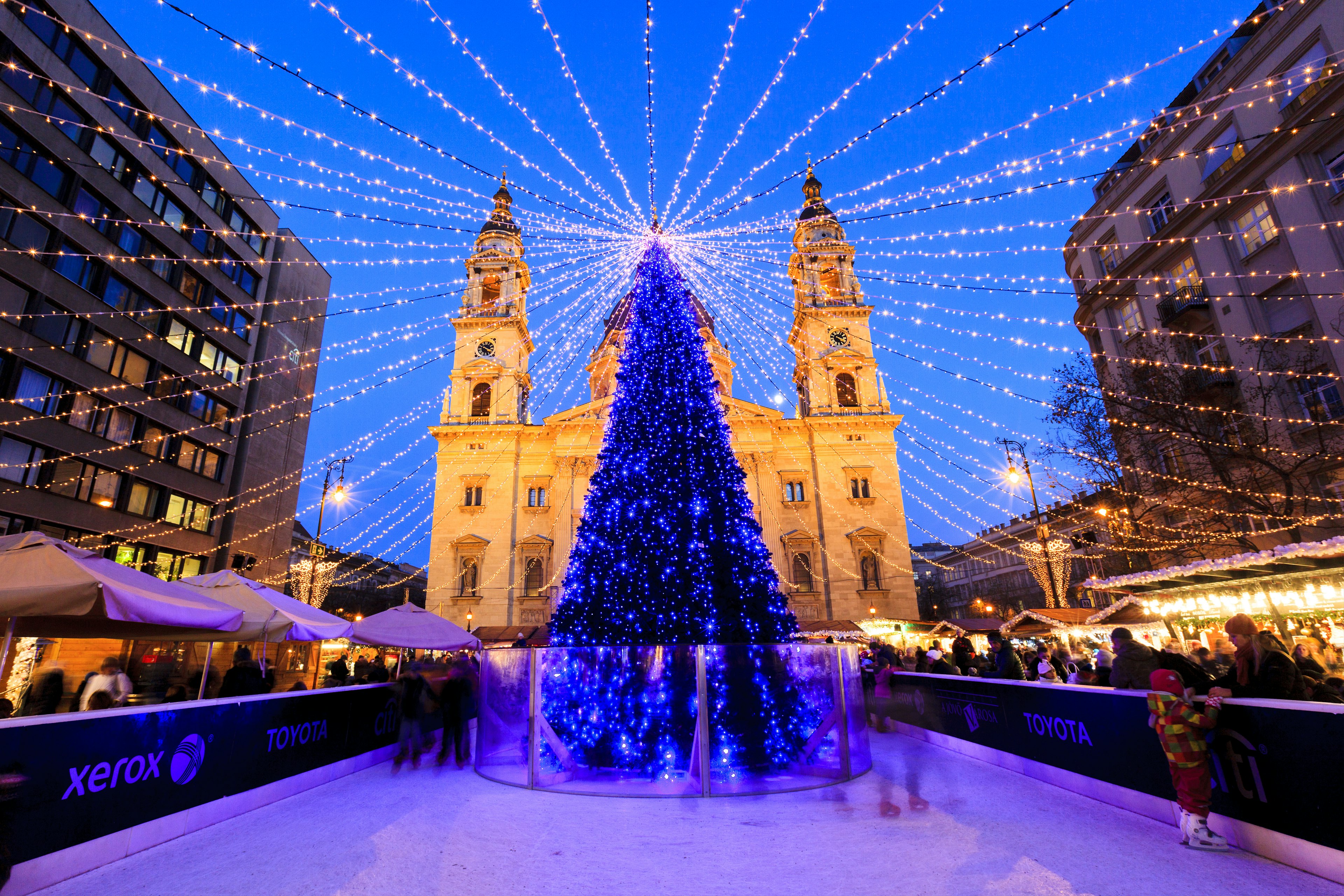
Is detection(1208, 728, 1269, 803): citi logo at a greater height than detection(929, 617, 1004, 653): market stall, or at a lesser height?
lesser

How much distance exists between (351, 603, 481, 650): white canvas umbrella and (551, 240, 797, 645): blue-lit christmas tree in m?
4.04

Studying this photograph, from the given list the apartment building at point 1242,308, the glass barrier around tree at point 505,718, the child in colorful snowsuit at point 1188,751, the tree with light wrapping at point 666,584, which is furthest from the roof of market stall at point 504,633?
the child in colorful snowsuit at point 1188,751

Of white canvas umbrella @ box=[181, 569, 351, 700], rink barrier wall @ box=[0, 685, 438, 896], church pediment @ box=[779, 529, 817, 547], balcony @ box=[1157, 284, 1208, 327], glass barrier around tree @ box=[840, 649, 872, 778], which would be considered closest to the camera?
rink barrier wall @ box=[0, 685, 438, 896]

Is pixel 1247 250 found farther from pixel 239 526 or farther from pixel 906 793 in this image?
pixel 239 526

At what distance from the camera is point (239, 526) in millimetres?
28828

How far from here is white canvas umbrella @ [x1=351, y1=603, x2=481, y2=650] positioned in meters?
11.5

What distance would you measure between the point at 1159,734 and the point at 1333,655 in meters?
10.7

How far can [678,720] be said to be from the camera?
A: 743 cm

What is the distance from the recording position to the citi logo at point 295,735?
23.6 feet

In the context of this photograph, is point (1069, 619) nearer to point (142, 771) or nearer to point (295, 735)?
point (295, 735)

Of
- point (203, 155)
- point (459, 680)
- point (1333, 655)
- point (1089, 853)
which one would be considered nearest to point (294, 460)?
point (203, 155)

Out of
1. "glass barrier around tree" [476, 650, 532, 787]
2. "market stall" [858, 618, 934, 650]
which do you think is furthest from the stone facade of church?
"glass barrier around tree" [476, 650, 532, 787]

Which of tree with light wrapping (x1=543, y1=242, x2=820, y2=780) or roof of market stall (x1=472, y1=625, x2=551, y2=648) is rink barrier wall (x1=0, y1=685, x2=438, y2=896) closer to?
tree with light wrapping (x1=543, y1=242, x2=820, y2=780)

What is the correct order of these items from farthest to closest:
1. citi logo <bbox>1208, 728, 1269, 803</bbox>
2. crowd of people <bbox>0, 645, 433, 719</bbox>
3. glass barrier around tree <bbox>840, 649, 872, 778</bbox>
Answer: glass barrier around tree <bbox>840, 649, 872, 778</bbox>, crowd of people <bbox>0, 645, 433, 719</bbox>, citi logo <bbox>1208, 728, 1269, 803</bbox>
